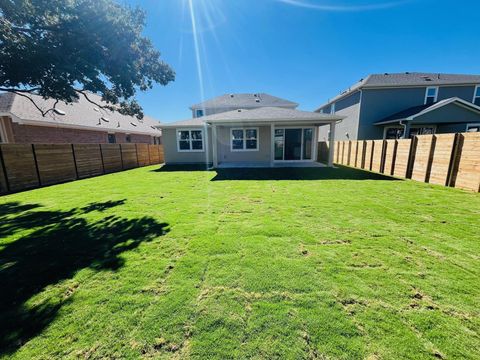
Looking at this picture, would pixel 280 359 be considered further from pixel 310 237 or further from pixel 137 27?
pixel 137 27

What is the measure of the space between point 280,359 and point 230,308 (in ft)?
2.10

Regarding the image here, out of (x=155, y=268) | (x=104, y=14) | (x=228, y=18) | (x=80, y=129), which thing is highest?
(x=228, y=18)

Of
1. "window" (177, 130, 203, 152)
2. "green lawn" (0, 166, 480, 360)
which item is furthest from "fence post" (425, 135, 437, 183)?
"window" (177, 130, 203, 152)

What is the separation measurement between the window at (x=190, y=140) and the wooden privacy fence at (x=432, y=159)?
35.4ft

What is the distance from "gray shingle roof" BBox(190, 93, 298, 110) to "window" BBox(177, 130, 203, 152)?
8.50 m

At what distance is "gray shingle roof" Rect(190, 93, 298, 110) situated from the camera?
21422 millimetres

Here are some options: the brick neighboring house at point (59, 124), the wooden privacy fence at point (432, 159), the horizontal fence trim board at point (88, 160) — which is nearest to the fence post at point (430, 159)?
the wooden privacy fence at point (432, 159)

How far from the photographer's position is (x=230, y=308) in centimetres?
198

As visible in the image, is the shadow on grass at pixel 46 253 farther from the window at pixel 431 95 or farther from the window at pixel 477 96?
the window at pixel 477 96

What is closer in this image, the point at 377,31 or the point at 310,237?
the point at 310,237

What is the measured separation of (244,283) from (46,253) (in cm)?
321

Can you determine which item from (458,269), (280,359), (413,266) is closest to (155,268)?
(280,359)

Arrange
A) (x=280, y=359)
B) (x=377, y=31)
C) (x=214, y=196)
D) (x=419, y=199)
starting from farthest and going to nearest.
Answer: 1. (x=377, y=31)
2. (x=214, y=196)
3. (x=419, y=199)
4. (x=280, y=359)

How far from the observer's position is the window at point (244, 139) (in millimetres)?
13102
